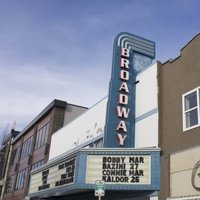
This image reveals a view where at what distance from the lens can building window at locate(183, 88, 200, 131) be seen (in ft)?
47.5

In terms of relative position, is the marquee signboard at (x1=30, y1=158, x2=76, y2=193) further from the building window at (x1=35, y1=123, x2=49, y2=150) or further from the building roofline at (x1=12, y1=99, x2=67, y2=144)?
the building roofline at (x1=12, y1=99, x2=67, y2=144)

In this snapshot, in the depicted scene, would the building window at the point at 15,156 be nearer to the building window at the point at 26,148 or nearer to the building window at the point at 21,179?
the building window at the point at 26,148

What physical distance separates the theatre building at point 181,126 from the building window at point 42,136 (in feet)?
→ 62.3

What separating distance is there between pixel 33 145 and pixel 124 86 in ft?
68.1

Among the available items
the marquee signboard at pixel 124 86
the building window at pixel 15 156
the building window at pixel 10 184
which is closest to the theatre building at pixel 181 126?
the marquee signboard at pixel 124 86

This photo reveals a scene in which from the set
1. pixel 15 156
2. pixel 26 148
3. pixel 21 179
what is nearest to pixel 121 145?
pixel 21 179

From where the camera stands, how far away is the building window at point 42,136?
33.7 metres

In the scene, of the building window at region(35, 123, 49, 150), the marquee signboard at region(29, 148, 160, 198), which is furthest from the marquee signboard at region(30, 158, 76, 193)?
the building window at region(35, 123, 49, 150)

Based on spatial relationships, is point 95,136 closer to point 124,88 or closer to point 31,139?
point 124,88

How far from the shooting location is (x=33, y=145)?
122 feet

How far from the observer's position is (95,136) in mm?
21969

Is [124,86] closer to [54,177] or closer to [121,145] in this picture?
[121,145]

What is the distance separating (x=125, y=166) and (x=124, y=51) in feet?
23.5

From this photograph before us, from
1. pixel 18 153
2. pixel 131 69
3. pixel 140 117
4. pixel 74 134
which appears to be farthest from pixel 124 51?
pixel 18 153
